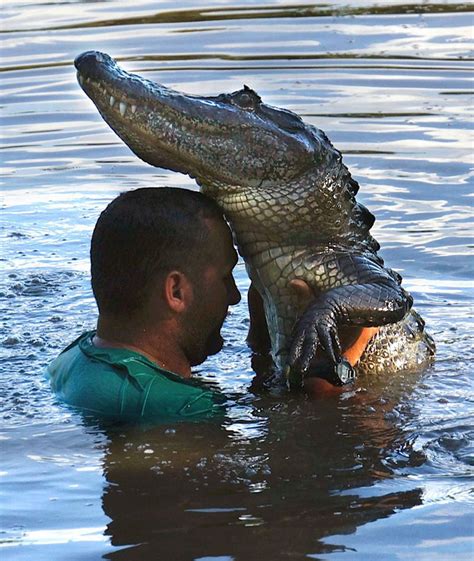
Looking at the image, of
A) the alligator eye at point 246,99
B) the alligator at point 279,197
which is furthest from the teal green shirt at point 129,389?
the alligator eye at point 246,99

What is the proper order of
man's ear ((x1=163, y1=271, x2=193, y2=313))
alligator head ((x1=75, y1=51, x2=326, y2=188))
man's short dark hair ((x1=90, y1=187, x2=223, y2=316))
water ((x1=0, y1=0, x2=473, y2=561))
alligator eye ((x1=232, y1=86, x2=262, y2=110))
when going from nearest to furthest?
water ((x1=0, y1=0, x2=473, y2=561)) < man's short dark hair ((x1=90, y1=187, x2=223, y2=316)) < man's ear ((x1=163, y1=271, x2=193, y2=313)) < alligator head ((x1=75, y1=51, x2=326, y2=188)) < alligator eye ((x1=232, y1=86, x2=262, y2=110))

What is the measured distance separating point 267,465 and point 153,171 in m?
5.28

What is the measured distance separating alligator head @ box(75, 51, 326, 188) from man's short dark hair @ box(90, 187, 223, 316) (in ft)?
1.13

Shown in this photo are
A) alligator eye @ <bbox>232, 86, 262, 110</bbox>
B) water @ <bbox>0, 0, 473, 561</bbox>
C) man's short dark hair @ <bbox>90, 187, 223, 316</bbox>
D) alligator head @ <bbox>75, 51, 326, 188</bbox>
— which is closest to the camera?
water @ <bbox>0, 0, 473, 561</bbox>

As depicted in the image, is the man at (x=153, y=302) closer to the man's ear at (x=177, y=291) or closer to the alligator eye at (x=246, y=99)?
the man's ear at (x=177, y=291)

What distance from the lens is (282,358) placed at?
6266mm

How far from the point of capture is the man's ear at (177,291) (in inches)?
218

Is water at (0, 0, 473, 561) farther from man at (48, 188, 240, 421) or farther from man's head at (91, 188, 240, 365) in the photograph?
man's head at (91, 188, 240, 365)

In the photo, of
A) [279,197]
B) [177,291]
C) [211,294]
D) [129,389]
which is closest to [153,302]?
[177,291]

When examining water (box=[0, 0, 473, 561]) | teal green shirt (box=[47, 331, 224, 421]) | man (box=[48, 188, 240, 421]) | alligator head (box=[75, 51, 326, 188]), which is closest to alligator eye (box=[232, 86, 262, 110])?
alligator head (box=[75, 51, 326, 188])

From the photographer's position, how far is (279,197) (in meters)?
5.96

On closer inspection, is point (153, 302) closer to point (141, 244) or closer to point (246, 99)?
point (141, 244)

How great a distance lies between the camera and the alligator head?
574 cm

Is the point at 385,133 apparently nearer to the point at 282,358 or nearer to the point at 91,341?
the point at 282,358
